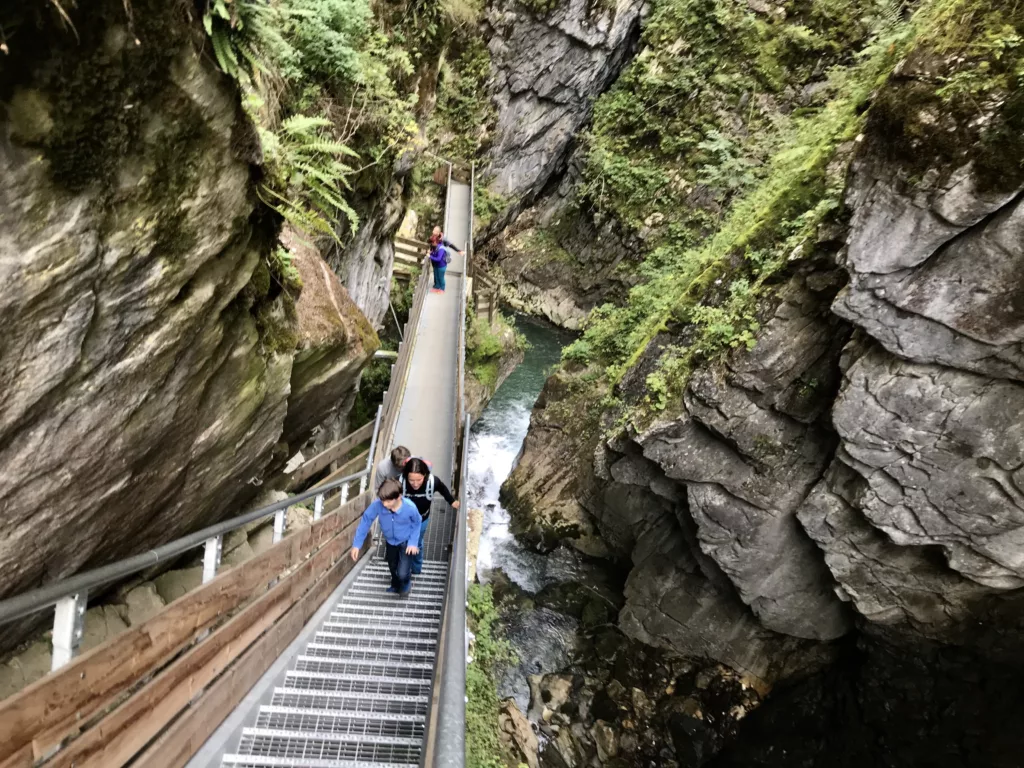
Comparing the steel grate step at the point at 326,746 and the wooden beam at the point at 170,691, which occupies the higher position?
the wooden beam at the point at 170,691

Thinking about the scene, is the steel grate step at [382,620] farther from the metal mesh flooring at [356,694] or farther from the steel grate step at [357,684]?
the steel grate step at [357,684]

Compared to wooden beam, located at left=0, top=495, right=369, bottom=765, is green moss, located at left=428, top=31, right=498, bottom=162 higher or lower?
higher

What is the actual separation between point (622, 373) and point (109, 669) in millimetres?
12016

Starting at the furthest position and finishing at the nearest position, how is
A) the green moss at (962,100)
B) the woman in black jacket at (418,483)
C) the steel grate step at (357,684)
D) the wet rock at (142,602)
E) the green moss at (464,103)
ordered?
the green moss at (464,103) < the green moss at (962,100) < the woman in black jacket at (418,483) < the wet rock at (142,602) < the steel grate step at (357,684)

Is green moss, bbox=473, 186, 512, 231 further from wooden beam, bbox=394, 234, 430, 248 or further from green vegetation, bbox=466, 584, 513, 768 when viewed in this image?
green vegetation, bbox=466, 584, 513, 768

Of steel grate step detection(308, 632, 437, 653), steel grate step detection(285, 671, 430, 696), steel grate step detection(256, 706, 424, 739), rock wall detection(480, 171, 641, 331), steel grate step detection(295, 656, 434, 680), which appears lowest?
steel grate step detection(256, 706, 424, 739)

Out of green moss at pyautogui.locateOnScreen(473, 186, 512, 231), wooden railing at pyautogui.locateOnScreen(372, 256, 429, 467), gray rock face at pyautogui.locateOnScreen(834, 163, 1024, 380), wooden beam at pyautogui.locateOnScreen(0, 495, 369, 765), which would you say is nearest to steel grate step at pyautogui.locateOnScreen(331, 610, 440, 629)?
wooden beam at pyautogui.locateOnScreen(0, 495, 369, 765)

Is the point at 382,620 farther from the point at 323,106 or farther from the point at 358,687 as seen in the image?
the point at 323,106

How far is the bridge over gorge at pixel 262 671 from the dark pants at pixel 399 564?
0.20 m

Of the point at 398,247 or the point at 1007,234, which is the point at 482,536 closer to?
the point at 398,247

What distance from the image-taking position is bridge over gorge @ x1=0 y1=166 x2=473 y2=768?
7.01 feet

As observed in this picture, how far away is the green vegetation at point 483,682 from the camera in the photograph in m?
8.76

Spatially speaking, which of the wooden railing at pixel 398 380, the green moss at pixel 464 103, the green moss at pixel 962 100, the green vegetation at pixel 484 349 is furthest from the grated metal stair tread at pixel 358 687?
the green moss at pixel 464 103

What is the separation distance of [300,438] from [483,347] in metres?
10.8
